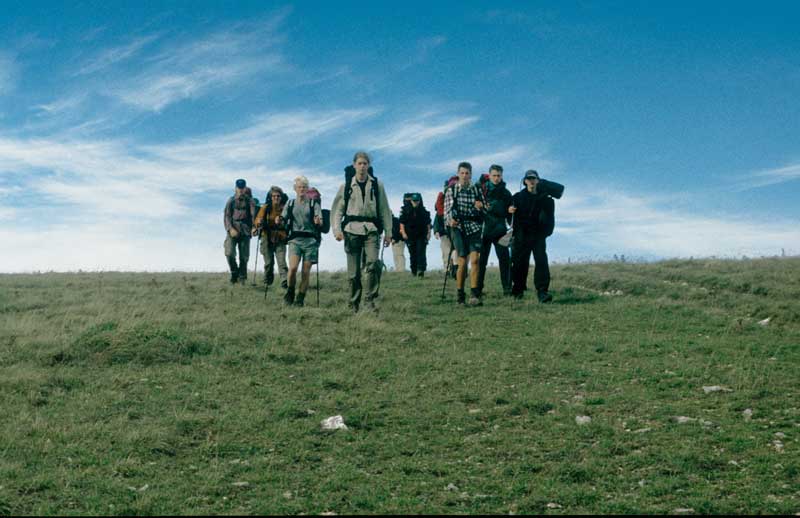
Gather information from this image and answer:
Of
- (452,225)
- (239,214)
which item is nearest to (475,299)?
(452,225)

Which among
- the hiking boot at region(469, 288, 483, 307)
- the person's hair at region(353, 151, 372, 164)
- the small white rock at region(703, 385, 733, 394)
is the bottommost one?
the small white rock at region(703, 385, 733, 394)

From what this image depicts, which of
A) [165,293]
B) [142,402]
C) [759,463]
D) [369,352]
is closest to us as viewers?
[759,463]


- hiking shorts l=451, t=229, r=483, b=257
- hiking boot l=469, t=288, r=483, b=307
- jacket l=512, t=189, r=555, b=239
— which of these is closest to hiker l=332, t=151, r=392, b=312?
hiking shorts l=451, t=229, r=483, b=257

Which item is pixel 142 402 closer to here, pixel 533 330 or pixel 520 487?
pixel 520 487

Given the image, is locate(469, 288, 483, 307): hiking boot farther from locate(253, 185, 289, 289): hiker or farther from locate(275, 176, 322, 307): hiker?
locate(253, 185, 289, 289): hiker

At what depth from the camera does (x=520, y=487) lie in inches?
279

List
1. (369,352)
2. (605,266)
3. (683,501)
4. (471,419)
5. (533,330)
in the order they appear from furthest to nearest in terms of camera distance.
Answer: (605,266) < (533,330) < (369,352) < (471,419) < (683,501)

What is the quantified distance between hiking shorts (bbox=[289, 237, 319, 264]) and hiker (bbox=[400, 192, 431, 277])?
28.7 ft

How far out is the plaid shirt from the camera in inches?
699

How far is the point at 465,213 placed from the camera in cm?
1773

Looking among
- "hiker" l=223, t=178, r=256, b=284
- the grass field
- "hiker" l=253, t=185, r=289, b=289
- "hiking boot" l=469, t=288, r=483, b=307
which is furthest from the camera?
"hiker" l=223, t=178, r=256, b=284

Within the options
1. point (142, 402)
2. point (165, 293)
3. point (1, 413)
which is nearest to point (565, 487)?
point (142, 402)

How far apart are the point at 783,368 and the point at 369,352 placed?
19.4 ft

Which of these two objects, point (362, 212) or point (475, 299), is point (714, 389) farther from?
point (475, 299)
